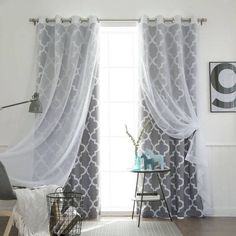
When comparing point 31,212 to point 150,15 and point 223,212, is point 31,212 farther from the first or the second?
point 150,15

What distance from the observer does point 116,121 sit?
470cm

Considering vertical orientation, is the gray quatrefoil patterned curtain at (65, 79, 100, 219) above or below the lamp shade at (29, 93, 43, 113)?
below

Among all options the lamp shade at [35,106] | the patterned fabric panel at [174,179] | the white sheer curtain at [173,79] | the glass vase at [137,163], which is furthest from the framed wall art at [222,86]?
the lamp shade at [35,106]

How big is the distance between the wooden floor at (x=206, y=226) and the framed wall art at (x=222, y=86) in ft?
4.17

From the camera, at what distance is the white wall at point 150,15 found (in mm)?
4512

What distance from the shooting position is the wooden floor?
12.0ft

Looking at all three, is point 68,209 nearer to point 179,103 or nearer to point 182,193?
point 182,193

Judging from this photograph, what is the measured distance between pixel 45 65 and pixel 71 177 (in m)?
1.32

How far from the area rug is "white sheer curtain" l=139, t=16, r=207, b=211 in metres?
0.70

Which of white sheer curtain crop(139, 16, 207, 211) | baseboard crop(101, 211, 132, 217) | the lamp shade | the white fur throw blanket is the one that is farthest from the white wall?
the white fur throw blanket

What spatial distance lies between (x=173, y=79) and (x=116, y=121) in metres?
0.87

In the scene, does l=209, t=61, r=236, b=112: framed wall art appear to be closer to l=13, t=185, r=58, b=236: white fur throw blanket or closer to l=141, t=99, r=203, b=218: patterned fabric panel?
l=141, t=99, r=203, b=218: patterned fabric panel

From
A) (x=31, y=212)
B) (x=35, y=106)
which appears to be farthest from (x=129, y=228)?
(x=35, y=106)

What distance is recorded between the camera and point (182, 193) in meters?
4.35
